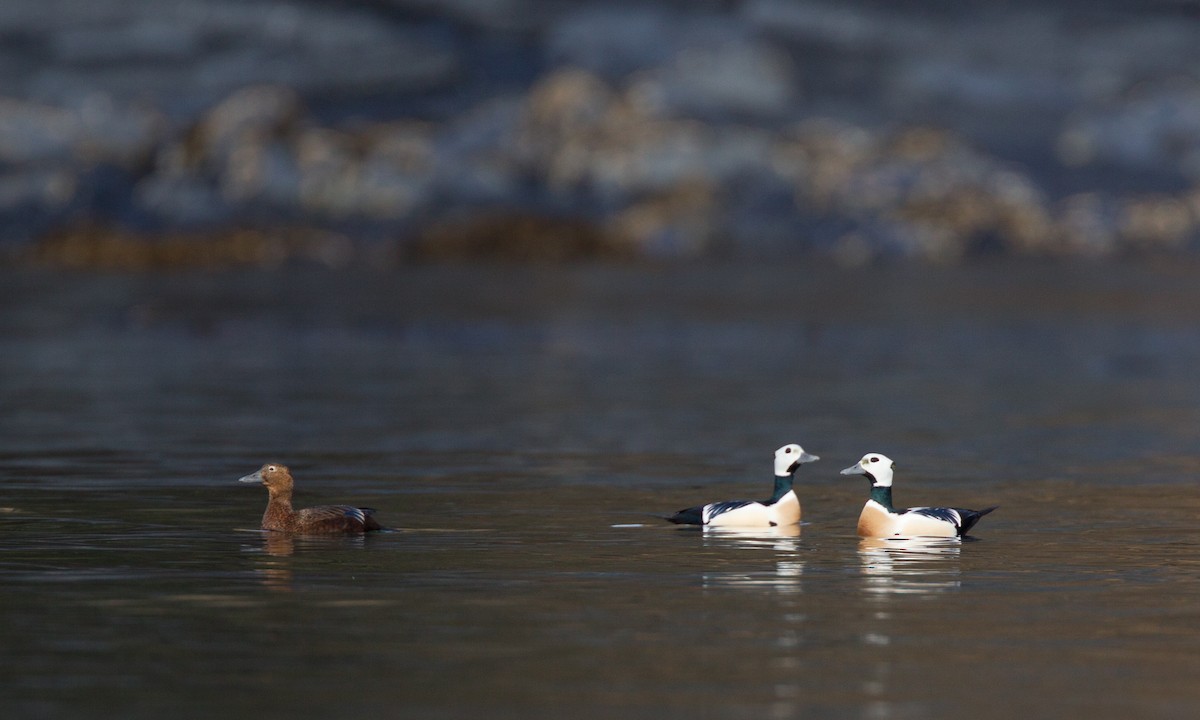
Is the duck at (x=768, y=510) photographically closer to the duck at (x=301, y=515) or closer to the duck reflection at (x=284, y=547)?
the duck at (x=301, y=515)

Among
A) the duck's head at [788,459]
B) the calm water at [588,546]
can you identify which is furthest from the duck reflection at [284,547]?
the duck's head at [788,459]

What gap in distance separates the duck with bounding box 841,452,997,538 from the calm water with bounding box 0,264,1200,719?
40cm

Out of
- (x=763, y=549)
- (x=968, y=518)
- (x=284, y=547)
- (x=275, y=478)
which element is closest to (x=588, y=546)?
(x=763, y=549)

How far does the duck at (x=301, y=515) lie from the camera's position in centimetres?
2473

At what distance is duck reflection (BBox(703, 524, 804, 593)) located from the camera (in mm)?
21578

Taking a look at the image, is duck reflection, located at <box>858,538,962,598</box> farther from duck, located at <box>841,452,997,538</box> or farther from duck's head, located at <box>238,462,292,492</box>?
duck's head, located at <box>238,462,292,492</box>

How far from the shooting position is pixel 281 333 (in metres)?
82.1

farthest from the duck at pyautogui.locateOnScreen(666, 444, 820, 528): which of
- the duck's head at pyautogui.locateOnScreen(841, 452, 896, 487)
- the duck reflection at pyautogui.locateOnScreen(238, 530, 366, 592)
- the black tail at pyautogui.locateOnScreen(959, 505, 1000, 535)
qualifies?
the duck reflection at pyautogui.locateOnScreen(238, 530, 366, 592)

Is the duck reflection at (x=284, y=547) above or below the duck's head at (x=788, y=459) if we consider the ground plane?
below

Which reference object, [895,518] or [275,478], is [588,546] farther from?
[275,478]

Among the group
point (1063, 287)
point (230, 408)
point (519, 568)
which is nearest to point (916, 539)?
point (519, 568)

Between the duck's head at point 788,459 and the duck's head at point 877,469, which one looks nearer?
the duck's head at point 877,469

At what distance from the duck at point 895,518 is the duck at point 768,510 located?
1.05 metres

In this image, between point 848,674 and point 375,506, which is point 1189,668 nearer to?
point 848,674
